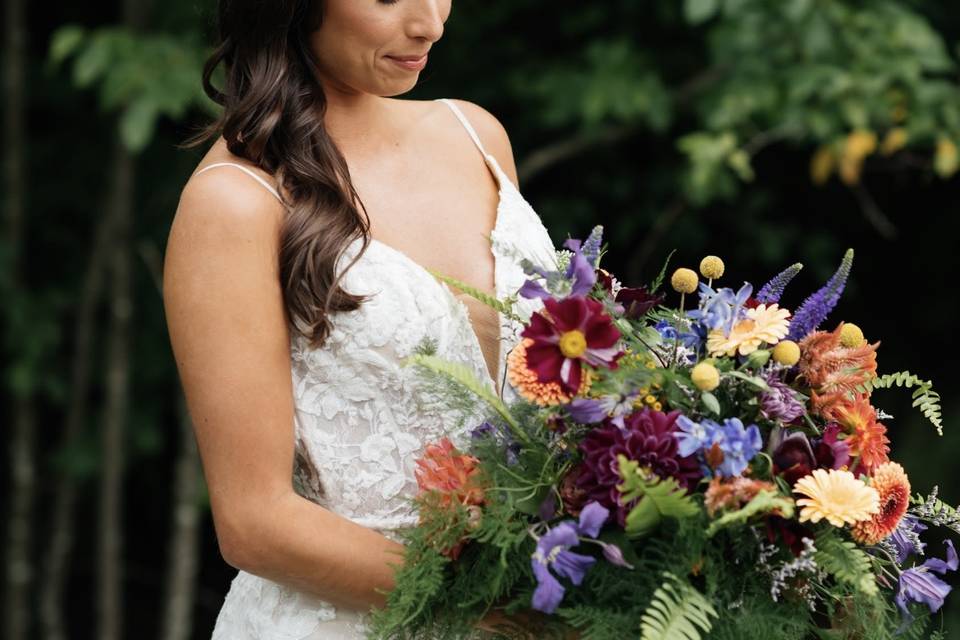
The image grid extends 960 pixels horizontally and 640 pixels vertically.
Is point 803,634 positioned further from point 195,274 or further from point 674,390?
point 195,274

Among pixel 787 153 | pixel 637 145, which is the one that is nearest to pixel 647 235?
pixel 637 145

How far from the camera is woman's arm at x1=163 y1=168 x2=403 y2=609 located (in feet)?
5.19

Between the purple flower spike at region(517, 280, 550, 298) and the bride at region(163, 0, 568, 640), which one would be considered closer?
the purple flower spike at region(517, 280, 550, 298)

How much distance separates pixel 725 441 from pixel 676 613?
0.63 ft

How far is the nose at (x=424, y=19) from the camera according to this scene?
1.73 metres

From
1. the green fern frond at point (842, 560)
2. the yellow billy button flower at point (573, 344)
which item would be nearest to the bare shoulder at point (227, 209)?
the yellow billy button flower at point (573, 344)

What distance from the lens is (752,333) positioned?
141cm

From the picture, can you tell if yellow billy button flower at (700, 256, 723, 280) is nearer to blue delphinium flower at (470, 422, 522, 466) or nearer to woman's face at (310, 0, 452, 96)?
blue delphinium flower at (470, 422, 522, 466)

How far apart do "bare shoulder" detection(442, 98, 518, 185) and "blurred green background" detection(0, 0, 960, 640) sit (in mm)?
1712

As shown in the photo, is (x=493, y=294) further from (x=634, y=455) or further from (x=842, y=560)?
(x=842, y=560)

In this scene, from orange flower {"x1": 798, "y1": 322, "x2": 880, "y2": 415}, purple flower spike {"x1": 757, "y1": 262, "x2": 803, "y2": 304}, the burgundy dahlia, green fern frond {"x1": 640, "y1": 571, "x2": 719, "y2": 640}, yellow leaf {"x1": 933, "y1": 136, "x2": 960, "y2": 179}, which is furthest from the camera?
yellow leaf {"x1": 933, "y1": 136, "x2": 960, "y2": 179}

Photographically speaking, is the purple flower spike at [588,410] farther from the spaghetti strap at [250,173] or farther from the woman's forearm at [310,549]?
the spaghetti strap at [250,173]

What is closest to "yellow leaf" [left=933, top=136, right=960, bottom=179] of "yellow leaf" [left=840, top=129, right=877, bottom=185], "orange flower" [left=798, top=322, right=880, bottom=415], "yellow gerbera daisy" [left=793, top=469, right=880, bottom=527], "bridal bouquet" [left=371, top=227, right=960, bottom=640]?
"yellow leaf" [left=840, top=129, right=877, bottom=185]

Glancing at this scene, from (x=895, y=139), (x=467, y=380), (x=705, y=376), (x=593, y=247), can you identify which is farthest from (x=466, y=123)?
(x=895, y=139)
